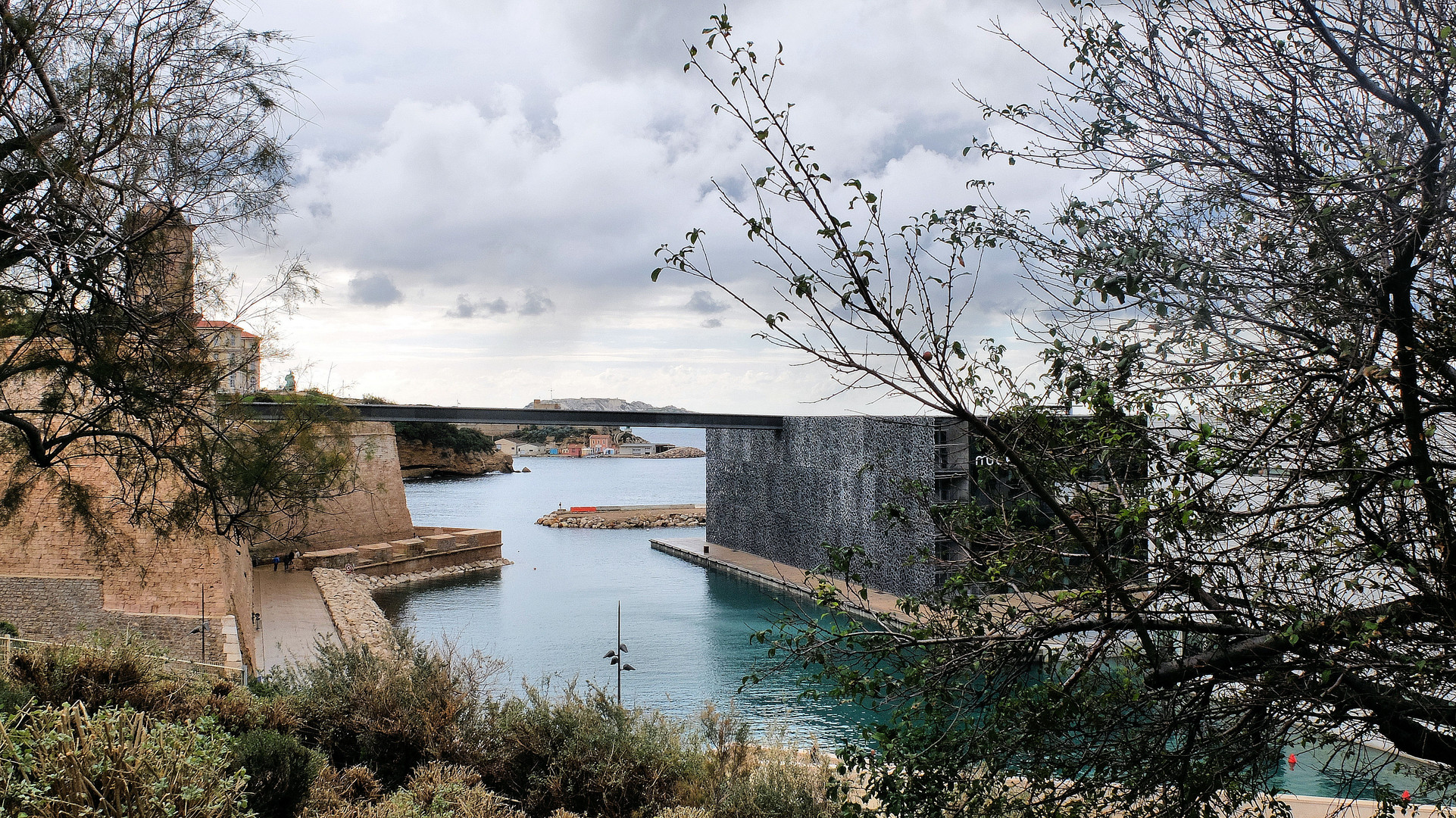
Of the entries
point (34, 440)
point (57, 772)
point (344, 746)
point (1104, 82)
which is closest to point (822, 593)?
point (1104, 82)

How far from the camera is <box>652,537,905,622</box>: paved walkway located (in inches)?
750

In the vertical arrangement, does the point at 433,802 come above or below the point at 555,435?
below

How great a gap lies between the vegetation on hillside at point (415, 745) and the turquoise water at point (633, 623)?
1.10 meters

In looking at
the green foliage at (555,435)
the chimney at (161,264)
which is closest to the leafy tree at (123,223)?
the chimney at (161,264)

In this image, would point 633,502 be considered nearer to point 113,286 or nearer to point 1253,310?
point 113,286

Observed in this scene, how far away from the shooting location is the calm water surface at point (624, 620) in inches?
514

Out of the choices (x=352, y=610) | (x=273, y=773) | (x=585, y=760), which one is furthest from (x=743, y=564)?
(x=273, y=773)

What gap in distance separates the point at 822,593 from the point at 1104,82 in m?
2.20

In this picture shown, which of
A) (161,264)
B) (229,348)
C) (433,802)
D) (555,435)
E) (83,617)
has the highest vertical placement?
(161,264)

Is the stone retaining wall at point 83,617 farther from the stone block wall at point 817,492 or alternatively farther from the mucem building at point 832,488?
the stone block wall at point 817,492

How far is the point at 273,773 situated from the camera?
4195mm

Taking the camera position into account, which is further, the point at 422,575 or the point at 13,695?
the point at 422,575

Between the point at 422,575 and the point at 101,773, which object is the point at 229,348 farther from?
the point at 422,575

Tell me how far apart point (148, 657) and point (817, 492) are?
56.0ft
